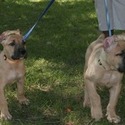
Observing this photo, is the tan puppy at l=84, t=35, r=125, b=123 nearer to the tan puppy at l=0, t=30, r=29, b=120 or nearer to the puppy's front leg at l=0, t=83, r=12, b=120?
the tan puppy at l=0, t=30, r=29, b=120

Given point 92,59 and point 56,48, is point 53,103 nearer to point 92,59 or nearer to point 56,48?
point 92,59

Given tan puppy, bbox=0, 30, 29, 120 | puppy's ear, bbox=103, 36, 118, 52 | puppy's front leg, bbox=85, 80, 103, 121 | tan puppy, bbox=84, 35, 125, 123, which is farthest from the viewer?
tan puppy, bbox=0, 30, 29, 120

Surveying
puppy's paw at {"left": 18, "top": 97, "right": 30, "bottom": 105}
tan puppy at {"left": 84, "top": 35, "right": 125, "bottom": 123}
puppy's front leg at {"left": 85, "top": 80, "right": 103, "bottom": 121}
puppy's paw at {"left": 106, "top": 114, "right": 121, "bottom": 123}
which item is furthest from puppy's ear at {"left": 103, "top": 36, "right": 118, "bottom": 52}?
puppy's paw at {"left": 18, "top": 97, "right": 30, "bottom": 105}

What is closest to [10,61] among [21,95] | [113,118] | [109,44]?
[21,95]

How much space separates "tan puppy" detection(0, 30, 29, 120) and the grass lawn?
306 millimetres

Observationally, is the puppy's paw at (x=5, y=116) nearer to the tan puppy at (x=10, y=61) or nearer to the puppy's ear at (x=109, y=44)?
the tan puppy at (x=10, y=61)

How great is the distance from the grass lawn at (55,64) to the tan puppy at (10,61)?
1.00ft

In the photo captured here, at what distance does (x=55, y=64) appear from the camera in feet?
24.3

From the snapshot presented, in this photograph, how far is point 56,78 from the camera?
6.73 meters

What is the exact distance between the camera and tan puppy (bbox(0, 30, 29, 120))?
5.39 metres

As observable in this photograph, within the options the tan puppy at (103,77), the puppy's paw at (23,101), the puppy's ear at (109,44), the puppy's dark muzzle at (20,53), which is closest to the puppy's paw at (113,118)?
the tan puppy at (103,77)

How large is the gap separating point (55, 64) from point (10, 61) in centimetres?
193

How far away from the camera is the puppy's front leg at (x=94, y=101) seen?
5.25 m

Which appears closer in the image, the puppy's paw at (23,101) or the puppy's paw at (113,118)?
the puppy's paw at (113,118)
